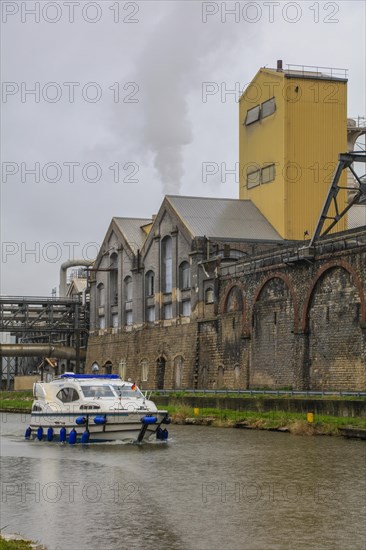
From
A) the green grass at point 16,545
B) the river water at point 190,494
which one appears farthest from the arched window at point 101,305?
the green grass at point 16,545

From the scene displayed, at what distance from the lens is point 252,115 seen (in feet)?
216

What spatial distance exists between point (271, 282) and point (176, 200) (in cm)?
1634

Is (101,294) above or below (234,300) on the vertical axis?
above

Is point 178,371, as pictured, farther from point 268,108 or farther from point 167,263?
point 268,108

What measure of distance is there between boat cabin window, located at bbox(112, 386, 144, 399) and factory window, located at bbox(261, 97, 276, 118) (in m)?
31.9

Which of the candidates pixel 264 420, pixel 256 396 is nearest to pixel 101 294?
pixel 256 396

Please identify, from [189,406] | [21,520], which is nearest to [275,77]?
[189,406]

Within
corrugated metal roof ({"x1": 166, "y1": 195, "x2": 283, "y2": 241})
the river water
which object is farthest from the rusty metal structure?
the river water

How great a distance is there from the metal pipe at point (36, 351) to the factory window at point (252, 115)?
27.0m

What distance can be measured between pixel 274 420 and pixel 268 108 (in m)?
30.9

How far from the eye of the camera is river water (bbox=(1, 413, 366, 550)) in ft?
56.0

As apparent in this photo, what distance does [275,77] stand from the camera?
6278 centimetres

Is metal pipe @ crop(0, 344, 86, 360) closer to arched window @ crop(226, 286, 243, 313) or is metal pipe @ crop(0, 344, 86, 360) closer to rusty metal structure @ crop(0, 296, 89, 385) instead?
rusty metal structure @ crop(0, 296, 89, 385)

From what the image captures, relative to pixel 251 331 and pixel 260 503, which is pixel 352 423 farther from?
pixel 251 331
